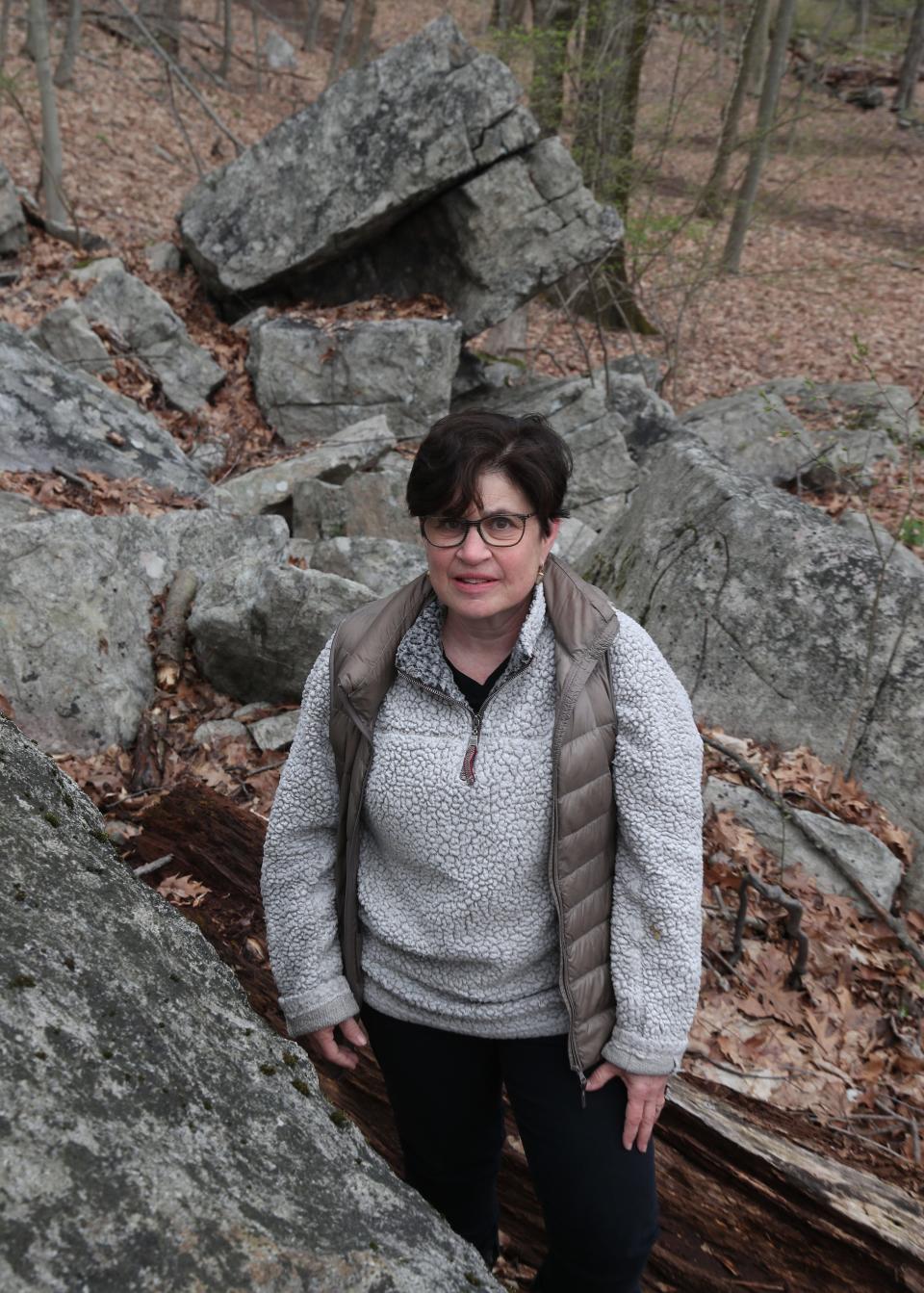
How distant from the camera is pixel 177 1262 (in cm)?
148

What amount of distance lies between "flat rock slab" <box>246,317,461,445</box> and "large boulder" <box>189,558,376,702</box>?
4.79m

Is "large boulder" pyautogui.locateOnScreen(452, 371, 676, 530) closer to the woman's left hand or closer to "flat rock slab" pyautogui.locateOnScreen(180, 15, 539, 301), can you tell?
"flat rock slab" pyautogui.locateOnScreen(180, 15, 539, 301)

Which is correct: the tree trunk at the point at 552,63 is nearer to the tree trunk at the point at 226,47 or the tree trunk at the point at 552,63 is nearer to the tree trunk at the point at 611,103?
the tree trunk at the point at 611,103

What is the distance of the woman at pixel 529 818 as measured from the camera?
7.07 ft

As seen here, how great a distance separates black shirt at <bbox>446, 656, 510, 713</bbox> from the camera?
228 cm

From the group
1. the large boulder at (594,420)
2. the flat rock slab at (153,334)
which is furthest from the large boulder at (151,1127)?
the flat rock slab at (153,334)

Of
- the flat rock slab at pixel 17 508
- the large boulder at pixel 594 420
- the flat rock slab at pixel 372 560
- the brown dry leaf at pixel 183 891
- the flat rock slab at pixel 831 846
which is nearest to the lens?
the brown dry leaf at pixel 183 891

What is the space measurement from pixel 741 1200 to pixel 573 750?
1720 millimetres

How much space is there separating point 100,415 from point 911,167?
78.0 ft

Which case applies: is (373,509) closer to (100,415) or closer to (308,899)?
(100,415)

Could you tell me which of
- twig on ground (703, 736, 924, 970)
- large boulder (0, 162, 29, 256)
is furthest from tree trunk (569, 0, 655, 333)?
twig on ground (703, 736, 924, 970)

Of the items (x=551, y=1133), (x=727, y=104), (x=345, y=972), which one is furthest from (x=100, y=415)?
(x=727, y=104)

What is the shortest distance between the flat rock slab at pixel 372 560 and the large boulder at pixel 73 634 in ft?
2.22

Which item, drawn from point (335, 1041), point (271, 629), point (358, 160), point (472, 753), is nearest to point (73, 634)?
point (271, 629)
